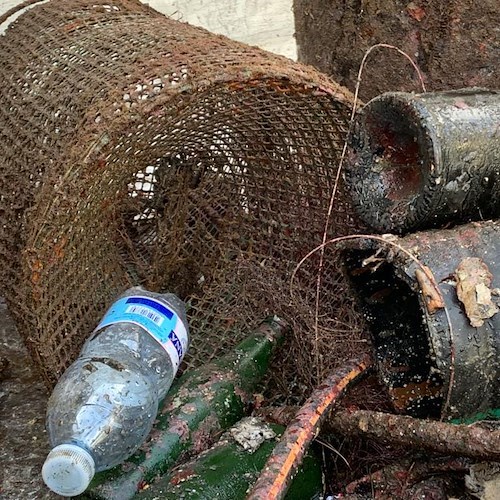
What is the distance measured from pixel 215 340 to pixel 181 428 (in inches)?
13.3

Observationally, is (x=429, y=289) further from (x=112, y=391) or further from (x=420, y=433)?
(x=112, y=391)

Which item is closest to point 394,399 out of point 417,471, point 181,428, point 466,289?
point 417,471

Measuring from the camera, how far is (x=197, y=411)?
122 centimetres

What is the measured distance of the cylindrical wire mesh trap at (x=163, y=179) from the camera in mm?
1175

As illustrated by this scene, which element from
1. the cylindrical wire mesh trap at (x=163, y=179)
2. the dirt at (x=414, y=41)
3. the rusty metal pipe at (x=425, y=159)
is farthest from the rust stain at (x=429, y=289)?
the dirt at (x=414, y=41)

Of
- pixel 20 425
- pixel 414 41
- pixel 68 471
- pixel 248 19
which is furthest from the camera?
pixel 248 19

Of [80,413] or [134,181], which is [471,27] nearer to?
[134,181]

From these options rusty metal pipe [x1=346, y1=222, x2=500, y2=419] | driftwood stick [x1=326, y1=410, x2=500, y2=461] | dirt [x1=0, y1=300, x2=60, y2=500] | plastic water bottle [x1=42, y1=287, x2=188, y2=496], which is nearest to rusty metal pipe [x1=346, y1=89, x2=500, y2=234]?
rusty metal pipe [x1=346, y1=222, x2=500, y2=419]

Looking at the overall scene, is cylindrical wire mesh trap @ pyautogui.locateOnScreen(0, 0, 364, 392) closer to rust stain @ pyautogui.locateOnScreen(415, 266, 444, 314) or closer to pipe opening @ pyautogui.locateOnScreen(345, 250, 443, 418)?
pipe opening @ pyautogui.locateOnScreen(345, 250, 443, 418)

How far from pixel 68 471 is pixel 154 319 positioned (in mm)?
354

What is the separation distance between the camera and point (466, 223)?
1.21m

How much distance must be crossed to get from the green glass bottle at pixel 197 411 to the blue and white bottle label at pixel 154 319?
6 centimetres

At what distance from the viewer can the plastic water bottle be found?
3.34 feet

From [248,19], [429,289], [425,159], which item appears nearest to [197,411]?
[429,289]
